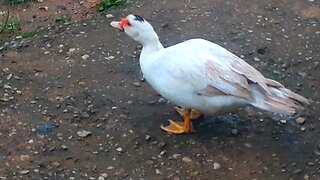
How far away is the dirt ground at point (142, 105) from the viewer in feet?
Answer: 13.6

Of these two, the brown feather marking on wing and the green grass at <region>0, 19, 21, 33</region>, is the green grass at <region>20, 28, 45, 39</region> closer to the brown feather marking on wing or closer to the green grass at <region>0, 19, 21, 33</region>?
the green grass at <region>0, 19, 21, 33</region>

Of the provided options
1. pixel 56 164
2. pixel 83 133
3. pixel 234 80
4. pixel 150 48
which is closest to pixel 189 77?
pixel 234 80

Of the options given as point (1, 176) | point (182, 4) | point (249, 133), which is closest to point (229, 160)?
point (249, 133)

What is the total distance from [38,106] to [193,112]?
40.3 inches

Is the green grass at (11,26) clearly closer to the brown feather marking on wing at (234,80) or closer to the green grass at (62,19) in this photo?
the green grass at (62,19)

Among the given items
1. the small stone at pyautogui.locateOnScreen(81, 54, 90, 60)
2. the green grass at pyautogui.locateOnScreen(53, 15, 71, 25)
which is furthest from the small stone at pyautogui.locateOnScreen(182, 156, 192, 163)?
the green grass at pyautogui.locateOnScreen(53, 15, 71, 25)

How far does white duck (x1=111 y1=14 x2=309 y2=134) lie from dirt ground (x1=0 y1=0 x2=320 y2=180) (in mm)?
287

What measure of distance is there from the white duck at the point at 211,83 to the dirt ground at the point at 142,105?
287mm

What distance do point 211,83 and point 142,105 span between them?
28.9 inches

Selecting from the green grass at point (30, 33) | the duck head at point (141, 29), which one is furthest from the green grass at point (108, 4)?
the duck head at point (141, 29)

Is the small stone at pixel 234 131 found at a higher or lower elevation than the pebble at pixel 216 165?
higher

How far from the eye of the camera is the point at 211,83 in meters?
4.08

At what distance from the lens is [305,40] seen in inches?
212

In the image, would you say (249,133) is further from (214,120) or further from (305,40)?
(305,40)
